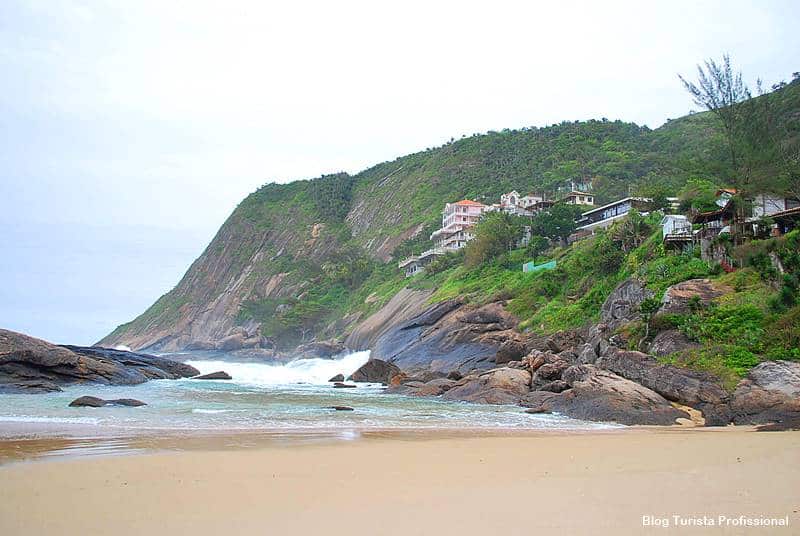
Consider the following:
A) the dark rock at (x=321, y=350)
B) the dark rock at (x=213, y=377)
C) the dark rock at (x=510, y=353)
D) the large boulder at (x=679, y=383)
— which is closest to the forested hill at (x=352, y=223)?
the dark rock at (x=321, y=350)

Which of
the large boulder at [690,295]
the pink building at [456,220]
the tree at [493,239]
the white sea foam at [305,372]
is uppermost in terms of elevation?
the pink building at [456,220]

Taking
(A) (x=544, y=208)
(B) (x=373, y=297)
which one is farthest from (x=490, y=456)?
(B) (x=373, y=297)

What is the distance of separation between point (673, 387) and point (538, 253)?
34.2 metres

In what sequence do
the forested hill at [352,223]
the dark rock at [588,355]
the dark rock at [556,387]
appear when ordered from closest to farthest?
the dark rock at [556,387], the dark rock at [588,355], the forested hill at [352,223]

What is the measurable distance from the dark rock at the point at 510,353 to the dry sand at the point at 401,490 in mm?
24198

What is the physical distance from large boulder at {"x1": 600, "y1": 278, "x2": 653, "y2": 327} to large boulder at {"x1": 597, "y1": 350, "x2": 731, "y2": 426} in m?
5.26

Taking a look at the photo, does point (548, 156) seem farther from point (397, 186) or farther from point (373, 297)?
point (373, 297)

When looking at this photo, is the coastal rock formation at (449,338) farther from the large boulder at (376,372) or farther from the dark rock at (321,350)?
the dark rock at (321,350)

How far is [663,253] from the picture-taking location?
3531 centimetres

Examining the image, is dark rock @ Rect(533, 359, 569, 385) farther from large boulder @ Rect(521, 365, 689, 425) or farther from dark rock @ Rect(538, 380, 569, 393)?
large boulder @ Rect(521, 365, 689, 425)

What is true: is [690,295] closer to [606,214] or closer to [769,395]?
[769,395]

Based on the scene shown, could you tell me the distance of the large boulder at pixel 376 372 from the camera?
4369 cm

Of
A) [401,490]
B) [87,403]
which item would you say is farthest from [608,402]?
[87,403]

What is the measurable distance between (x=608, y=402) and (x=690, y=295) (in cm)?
872
